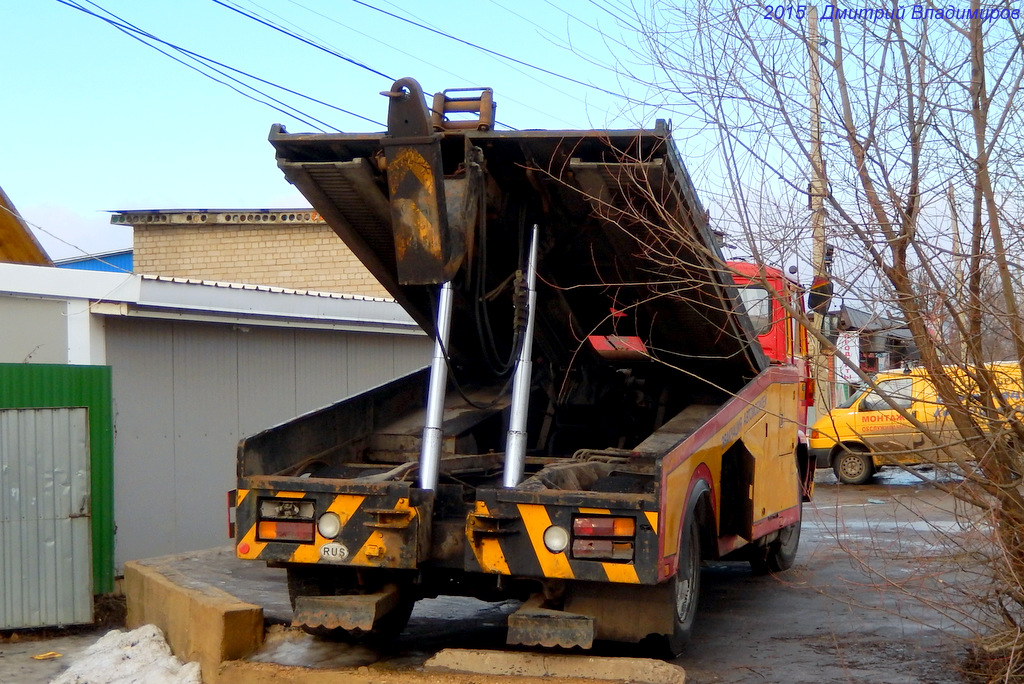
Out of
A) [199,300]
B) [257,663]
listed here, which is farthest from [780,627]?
[199,300]

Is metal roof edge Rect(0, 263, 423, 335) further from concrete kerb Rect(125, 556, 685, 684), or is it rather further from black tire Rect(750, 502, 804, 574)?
black tire Rect(750, 502, 804, 574)

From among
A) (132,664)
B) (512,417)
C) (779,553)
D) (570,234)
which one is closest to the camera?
(512,417)

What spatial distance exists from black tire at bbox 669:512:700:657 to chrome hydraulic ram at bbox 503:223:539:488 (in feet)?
3.19

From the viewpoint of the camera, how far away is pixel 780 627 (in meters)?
7.39

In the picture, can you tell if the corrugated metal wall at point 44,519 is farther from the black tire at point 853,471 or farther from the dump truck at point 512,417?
the black tire at point 853,471

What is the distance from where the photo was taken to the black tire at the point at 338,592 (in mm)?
6379

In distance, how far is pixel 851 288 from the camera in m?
5.27

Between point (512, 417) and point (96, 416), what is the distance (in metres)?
3.76

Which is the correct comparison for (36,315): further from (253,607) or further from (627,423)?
(627,423)

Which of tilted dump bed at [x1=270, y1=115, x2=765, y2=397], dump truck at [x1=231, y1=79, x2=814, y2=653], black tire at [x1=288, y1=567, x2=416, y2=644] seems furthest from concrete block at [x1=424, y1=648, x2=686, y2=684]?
tilted dump bed at [x1=270, y1=115, x2=765, y2=397]

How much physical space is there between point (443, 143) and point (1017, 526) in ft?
11.4

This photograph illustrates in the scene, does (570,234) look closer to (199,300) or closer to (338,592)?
(338,592)

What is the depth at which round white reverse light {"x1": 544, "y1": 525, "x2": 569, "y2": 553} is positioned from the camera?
5.48m

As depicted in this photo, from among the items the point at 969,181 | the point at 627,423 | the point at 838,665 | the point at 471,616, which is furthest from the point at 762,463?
the point at 969,181
